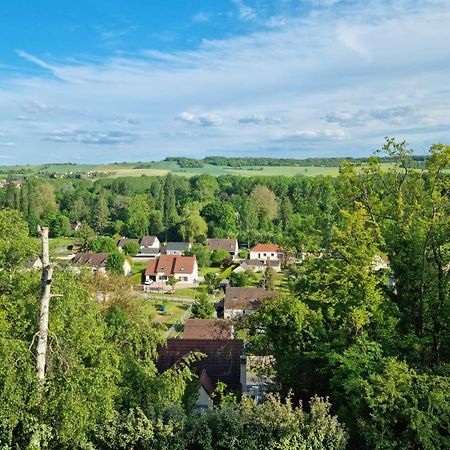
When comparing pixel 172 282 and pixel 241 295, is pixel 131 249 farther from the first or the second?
pixel 241 295

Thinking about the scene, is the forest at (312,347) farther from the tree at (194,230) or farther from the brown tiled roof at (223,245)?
the tree at (194,230)

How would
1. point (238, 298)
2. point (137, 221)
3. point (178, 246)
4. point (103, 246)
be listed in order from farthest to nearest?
point (137, 221)
point (178, 246)
point (103, 246)
point (238, 298)

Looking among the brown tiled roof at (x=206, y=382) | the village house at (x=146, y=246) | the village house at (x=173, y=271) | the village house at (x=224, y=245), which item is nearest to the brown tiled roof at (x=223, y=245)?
the village house at (x=224, y=245)

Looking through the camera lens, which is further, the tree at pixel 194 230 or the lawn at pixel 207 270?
the tree at pixel 194 230

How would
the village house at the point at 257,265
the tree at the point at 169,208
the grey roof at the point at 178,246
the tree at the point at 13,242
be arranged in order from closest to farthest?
the tree at the point at 13,242
the village house at the point at 257,265
the grey roof at the point at 178,246
the tree at the point at 169,208

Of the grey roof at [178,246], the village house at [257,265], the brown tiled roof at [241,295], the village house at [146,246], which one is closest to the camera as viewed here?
the brown tiled roof at [241,295]

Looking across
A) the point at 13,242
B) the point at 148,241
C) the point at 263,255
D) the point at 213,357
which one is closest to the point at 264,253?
the point at 263,255

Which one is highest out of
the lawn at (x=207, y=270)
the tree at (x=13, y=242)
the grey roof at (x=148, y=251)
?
the tree at (x=13, y=242)
